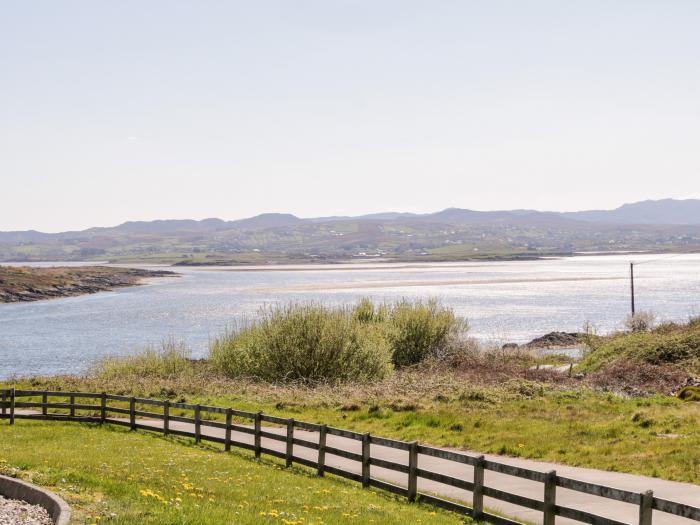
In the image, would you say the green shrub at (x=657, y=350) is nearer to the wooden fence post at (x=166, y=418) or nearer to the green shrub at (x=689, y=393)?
the green shrub at (x=689, y=393)

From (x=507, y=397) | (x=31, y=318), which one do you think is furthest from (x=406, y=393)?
(x=31, y=318)

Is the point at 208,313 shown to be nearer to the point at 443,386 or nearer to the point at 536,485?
the point at 443,386

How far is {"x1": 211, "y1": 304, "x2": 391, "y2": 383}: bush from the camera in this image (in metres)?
46.4

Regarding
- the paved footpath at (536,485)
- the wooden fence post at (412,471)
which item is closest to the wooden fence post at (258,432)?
the paved footpath at (536,485)

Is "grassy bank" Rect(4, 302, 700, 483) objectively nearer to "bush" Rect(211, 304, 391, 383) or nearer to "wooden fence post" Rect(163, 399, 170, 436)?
"bush" Rect(211, 304, 391, 383)

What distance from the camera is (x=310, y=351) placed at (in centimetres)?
4672

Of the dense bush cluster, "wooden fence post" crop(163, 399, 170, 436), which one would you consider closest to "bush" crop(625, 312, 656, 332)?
the dense bush cluster

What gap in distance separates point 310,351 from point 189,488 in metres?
30.9

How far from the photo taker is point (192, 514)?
41.8 ft

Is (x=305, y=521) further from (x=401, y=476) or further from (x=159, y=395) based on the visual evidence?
(x=159, y=395)

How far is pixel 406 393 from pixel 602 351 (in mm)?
20949

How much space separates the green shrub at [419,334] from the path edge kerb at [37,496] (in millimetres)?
43879

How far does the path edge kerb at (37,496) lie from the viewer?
12281 mm

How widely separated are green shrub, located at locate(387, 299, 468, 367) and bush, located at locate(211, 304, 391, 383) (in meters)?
9.67
